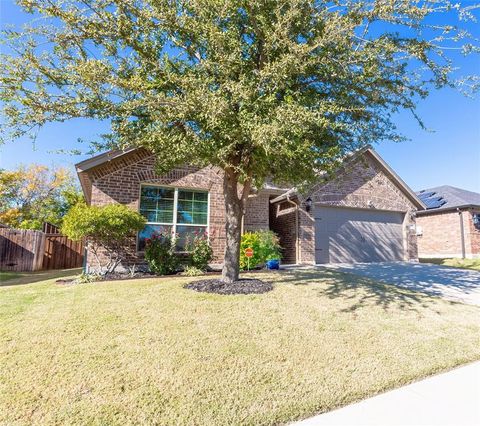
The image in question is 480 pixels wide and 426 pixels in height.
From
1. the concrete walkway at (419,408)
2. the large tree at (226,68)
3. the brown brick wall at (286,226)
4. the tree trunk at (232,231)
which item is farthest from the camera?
the brown brick wall at (286,226)

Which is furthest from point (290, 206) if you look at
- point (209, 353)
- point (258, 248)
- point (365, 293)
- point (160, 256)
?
point (209, 353)

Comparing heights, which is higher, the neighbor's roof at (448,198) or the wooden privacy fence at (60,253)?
the neighbor's roof at (448,198)

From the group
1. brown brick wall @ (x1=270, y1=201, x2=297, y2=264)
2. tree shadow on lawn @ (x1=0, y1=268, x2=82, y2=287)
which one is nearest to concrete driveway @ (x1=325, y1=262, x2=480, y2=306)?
brown brick wall @ (x1=270, y1=201, x2=297, y2=264)

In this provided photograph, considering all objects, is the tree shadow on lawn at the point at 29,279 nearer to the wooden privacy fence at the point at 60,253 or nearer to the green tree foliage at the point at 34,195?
the wooden privacy fence at the point at 60,253

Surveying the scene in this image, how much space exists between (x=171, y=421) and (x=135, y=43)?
6.16 m

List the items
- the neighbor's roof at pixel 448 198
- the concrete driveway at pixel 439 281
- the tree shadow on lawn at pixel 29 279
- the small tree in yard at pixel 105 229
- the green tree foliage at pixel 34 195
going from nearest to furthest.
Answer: the concrete driveway at pixel 439 281, the small tree in yard at pixel 105 229, the tree shadow on lawn at pixel 29 279, the neighbor's roof at pixel 448 198, the green tree foliage at pixel 34 195

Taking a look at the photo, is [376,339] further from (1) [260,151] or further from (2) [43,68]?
(2) [43,68]

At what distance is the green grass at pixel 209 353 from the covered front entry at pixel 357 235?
23.3ft

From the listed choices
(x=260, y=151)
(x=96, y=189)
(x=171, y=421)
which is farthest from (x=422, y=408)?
(x=96, y=189)

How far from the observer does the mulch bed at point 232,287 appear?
607 cm

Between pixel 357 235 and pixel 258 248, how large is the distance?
20.2ft

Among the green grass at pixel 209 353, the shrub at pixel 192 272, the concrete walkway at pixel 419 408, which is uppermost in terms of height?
the shrub at pixel 192 272

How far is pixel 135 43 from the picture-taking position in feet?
18.7

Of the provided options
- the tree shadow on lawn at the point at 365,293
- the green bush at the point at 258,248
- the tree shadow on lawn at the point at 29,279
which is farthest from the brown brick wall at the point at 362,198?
the tree shadow on lawn at the point at 29,279
